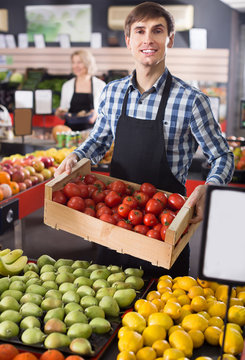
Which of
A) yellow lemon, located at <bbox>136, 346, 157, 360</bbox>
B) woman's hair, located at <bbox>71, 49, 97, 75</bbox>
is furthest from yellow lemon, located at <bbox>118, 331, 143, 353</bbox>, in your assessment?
woman's hair, located at <bbox>71, 49, 97, 75</bbox>

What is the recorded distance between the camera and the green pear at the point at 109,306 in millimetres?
1715

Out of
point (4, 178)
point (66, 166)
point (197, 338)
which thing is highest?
point (66, 166)

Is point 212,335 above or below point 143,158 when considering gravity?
below

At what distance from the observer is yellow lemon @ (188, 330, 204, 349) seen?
5.10 ft

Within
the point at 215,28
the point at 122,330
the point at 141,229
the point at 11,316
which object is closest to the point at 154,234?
the point at 141,229

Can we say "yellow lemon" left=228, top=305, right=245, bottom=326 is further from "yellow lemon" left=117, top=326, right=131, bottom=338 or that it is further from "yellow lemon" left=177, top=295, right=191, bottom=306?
"yellow lemon" left=117, top=326, right=131, bottom=338

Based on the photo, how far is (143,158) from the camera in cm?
238

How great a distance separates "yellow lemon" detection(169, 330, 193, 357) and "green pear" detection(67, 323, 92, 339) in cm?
28

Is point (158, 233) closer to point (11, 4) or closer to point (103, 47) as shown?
point (103, 47)

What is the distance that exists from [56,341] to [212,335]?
0.53 m

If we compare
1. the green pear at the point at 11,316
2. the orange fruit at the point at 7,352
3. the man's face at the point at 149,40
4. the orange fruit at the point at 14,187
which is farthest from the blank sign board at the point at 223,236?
the orange fruit at the point at 14,187

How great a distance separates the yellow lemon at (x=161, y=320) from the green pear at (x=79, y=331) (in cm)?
22

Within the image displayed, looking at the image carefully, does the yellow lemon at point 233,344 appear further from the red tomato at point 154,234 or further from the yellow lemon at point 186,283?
the red tomato at point 154,234

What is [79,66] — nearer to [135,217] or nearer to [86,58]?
[86,58]
